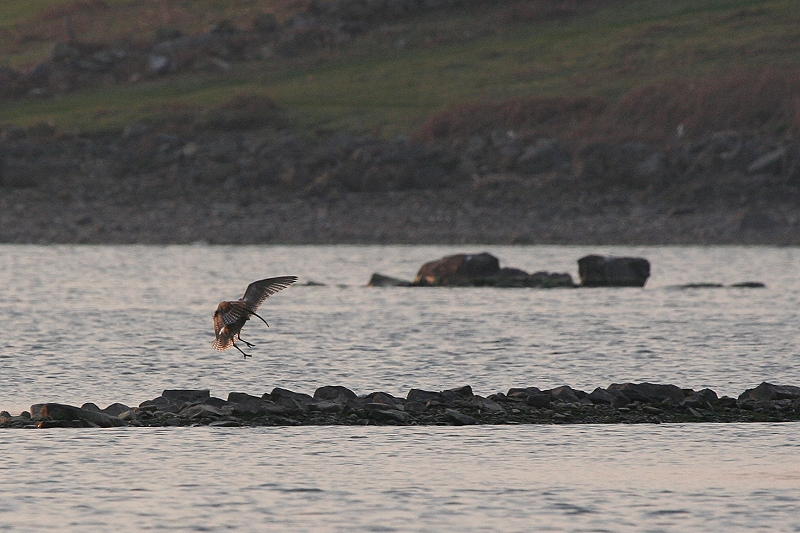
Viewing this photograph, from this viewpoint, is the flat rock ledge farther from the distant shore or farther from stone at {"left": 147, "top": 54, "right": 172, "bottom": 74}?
stone at {"left": 147, "top": 54, "right": 172, "bottom": 74}

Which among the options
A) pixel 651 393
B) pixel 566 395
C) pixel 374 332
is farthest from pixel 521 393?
pixel 374 332

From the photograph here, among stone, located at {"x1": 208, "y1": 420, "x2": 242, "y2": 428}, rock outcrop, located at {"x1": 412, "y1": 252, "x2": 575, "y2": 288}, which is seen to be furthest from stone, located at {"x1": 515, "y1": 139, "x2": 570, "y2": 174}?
stone, located at {"x1": 208, "y1": 420, "x2": 242, "y2": 428}

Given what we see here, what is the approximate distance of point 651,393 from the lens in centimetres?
2322

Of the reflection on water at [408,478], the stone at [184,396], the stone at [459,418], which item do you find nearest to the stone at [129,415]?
the reflection on water at [408,478]

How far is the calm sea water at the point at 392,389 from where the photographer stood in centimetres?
1647

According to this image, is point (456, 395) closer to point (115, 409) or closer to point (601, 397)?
point (601, 397)

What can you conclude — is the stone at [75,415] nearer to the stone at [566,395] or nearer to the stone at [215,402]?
the stone at [215,402]

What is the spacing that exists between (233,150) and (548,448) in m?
65.0

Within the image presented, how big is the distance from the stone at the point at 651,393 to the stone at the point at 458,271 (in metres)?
26.9

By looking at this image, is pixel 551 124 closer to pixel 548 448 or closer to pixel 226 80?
pixel 226 80

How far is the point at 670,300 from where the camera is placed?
145 feet

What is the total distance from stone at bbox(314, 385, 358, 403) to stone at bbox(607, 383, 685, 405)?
3449mm

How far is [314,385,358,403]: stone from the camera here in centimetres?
2289

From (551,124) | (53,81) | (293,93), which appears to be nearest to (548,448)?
(551,124)
